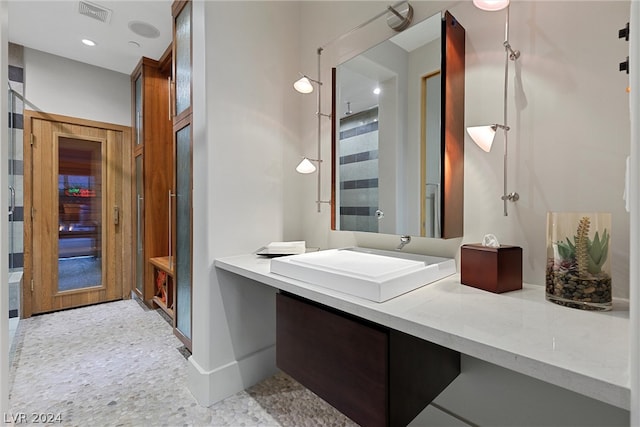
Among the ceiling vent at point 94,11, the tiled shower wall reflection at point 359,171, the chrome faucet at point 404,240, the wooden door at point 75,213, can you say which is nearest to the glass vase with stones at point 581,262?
the chrome faucet at point 404,240

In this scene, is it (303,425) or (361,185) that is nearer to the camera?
(303,425)

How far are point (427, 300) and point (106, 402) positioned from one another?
1809 mm

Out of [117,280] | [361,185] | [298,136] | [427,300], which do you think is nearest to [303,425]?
[427,300]

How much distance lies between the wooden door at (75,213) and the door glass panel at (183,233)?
63.3 inches

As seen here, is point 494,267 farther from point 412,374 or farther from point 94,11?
point 94,11

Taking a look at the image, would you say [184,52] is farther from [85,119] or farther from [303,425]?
[303,425]

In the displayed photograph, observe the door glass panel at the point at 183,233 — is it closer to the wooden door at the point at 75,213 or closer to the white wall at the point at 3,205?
the white wall at the point at 3,205

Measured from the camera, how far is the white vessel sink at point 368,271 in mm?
944

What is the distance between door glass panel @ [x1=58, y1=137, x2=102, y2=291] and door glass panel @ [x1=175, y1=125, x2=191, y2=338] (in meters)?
1.66

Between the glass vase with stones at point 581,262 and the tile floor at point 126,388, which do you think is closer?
the glass vase with stones at point 581,262

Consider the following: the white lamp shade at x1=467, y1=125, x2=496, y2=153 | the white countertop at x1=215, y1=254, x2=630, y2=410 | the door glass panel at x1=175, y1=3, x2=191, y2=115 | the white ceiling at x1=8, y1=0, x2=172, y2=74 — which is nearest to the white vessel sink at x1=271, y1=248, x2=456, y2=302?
the white countertop at x1=215, y1=254, x2=630, y2=410

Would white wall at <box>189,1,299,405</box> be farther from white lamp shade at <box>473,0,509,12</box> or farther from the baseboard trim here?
white lamp shade at <box>473,0,509,12</box>

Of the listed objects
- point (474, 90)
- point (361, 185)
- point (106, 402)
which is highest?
point (474, 90)

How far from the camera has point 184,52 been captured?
1970 millimetres
